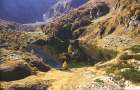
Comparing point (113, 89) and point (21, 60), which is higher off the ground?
point (21, 60)

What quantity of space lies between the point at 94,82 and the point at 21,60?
3222cm

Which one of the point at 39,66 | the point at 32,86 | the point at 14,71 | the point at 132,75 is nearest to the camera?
the point at 132,75

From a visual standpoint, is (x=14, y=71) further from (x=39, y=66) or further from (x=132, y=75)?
(x=132, y=75)

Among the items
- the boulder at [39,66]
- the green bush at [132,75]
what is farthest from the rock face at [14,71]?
the green bush at [132,75]

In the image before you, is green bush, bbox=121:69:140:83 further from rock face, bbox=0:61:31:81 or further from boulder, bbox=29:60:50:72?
boulder, bbox=29:60:50:72

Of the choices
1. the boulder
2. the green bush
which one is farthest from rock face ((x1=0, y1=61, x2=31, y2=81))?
the green bush

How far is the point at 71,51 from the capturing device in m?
182

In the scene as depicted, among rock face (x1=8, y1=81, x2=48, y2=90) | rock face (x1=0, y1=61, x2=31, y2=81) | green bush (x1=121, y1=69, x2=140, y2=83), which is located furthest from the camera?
rock face (x1=0, y1=61, x2=31, y2=81)

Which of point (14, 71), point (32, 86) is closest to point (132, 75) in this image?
point (32, 86)

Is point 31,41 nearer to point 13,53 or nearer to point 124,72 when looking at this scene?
point 13,53

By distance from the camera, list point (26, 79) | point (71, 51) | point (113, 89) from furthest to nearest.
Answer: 1. point (71, 51)
2. point (26, 79)
3. point (113, 89)

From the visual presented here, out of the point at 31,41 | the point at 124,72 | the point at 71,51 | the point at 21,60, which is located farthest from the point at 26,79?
the point at 31,41

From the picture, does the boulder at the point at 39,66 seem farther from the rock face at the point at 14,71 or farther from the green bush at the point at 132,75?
the green bush at the point at 132,75

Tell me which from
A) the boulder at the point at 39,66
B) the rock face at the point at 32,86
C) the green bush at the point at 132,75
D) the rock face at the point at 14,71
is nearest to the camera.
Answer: the green bush at the point at 132,75
